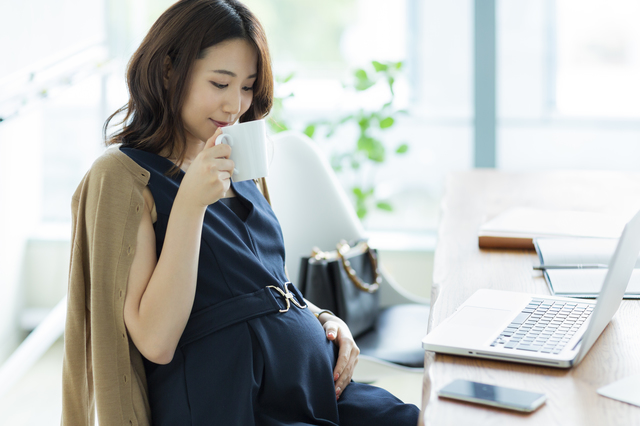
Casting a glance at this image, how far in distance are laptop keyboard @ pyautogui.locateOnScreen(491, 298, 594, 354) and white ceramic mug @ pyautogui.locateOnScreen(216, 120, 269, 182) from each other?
1.50 feet

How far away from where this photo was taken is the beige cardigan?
0.97 metres

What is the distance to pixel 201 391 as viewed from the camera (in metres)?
1.00

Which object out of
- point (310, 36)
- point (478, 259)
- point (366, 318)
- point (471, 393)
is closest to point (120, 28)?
point (310, 36)

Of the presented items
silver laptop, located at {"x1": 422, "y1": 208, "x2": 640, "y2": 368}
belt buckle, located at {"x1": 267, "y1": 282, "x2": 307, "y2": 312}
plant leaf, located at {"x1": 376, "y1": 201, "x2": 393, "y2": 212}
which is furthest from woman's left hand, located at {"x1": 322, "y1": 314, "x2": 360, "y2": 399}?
plant leaf, located at {"x1": 376, "y1": 201, "x2": 393, "y2": 212}

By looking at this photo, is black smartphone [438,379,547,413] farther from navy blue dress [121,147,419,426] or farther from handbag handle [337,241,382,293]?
handbag handle [337,241,382,293]

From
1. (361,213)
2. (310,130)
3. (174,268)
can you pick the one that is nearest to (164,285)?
(174,268)

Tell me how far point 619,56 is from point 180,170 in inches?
99.2

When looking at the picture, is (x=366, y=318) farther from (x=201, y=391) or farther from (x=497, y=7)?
(x=497, y=7)

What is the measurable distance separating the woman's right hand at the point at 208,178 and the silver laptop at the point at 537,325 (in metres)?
0.38

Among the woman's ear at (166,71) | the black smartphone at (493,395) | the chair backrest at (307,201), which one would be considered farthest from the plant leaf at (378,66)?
the black smartphone at (493,395)

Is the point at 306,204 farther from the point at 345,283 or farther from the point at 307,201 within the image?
the point at 345,283

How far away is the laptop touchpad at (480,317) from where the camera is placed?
3.11ft

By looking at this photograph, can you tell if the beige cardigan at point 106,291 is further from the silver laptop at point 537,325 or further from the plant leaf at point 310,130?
the plant leaf at point 310,130

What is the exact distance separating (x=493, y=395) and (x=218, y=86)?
26.7 inches
